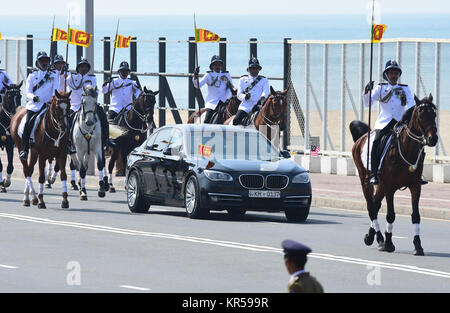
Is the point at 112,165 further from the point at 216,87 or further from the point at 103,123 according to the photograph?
the point at 216,87

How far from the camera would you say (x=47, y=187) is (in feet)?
102

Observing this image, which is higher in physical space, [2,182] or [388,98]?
[388,98]

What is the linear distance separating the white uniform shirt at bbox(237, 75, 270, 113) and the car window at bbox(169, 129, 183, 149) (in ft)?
25.1

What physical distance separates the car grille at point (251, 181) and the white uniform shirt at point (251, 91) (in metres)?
9.32

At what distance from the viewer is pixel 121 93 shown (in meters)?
32.5

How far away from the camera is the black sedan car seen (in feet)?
75.5

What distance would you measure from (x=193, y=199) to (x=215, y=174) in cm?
69

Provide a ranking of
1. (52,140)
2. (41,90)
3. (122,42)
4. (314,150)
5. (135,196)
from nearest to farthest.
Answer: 1. (135,196)
2. (52,140)
3. (41,90)
4. (314,150)
5. (122,42)

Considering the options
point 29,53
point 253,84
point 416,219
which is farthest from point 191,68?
point 416,219

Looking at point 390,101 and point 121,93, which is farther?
point 121,93
